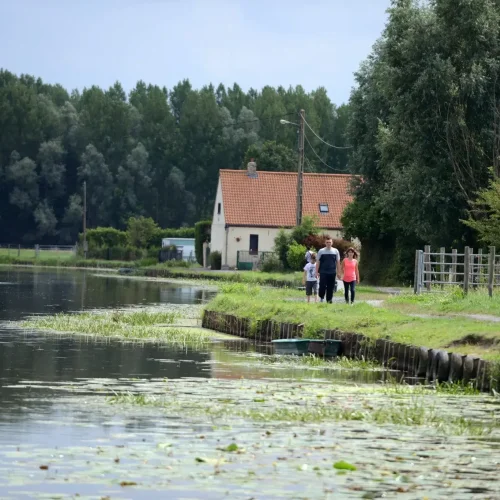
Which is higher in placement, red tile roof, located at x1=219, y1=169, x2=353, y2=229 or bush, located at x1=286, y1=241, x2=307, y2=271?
red tile roof, located at x1=219, y1=169, x2=353, y2=229

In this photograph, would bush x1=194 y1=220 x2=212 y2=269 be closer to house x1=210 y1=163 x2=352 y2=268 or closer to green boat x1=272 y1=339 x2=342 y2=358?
house x1=210 y1=163 x2=352 y2=268

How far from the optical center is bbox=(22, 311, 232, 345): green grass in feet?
99.3

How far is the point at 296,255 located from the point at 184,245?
121 feet

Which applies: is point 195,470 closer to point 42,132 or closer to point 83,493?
point 83,493

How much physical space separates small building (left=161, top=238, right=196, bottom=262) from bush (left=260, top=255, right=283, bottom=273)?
28235 mm

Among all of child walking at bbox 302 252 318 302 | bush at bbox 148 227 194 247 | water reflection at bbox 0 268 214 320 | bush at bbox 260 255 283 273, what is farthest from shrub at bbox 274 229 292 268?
bush at bbox 148 227 194 247

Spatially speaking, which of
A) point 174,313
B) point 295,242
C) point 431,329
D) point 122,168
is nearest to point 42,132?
point 122,168

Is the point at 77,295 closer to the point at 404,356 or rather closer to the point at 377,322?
the point at 377,322

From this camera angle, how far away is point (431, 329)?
990 inches

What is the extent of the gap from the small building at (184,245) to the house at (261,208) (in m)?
10.7

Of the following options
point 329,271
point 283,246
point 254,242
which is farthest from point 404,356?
point 254,242

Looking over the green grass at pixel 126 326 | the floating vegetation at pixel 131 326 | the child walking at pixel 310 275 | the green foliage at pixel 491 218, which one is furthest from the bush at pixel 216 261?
the child walking at pixel 310 275

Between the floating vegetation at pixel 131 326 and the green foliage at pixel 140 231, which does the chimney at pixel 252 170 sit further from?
the floating vegetation at pixel 131 326

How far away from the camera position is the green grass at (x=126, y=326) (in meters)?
30.3
